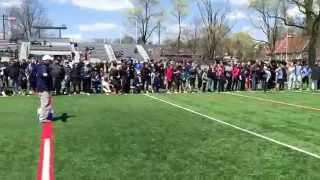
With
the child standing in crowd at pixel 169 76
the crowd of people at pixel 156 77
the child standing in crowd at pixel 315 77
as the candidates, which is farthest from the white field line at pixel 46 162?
the child standing in crowd at pixel 315 77

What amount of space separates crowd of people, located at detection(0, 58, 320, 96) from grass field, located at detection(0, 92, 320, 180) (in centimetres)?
901

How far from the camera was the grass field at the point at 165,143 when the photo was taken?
9211 mm

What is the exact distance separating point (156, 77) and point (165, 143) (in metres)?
19.7

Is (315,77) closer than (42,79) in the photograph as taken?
No

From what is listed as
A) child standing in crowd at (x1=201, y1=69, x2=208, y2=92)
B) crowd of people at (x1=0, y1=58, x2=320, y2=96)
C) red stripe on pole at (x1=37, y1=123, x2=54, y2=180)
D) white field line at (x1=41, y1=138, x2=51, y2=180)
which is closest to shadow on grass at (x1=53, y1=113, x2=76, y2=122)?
red stripe on pole at (x1=37, y1=123, x2=54, y2=180)

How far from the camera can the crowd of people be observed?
29.9 m

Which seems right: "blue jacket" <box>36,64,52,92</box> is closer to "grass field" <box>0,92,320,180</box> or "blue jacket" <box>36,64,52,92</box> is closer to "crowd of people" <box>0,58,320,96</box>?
"grass field" <box>0,92,320,180</box>

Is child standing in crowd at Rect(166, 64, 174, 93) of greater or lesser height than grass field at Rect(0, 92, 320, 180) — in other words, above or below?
above

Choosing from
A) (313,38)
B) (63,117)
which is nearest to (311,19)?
(313,38)

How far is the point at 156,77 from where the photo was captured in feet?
104

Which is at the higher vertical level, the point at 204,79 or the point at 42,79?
the point at 42,79

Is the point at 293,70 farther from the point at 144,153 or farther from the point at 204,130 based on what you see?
the point at 144,153

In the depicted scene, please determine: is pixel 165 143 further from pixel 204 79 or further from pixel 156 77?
pixel 204 79

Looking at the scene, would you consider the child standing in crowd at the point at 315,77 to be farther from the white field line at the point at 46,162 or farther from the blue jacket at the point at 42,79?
the white field line at the point at 46,162
